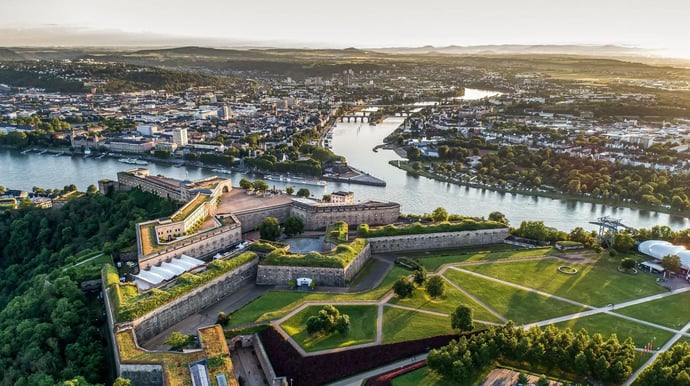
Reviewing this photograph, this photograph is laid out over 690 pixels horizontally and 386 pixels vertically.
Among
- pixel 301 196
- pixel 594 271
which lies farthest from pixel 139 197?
pixel 594 271

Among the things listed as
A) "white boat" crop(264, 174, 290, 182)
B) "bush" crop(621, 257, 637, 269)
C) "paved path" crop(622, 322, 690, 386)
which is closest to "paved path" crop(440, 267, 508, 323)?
"paved path" crop(622, 322, 690, 386)

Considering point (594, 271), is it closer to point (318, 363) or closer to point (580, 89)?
point (318, 363)

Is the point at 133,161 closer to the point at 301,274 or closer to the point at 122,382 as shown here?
the point at 301,274

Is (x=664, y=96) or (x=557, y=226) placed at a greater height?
(x=664, y=96)

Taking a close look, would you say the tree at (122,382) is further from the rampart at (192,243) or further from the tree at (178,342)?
the rampart at (192,243)

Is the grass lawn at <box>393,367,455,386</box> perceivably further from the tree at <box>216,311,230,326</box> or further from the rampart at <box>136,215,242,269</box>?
the rampart at <box>136,215,242,269</box>
